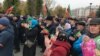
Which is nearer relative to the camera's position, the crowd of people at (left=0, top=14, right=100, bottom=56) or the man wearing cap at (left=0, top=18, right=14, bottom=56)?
the crowd of people at (left=0, top=14, right=100, bottom=56)

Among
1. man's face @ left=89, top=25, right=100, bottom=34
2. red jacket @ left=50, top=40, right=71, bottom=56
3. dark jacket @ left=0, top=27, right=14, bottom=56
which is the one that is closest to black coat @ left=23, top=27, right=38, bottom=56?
dark jacket @ left=0, top=27, right=14, bottom=56

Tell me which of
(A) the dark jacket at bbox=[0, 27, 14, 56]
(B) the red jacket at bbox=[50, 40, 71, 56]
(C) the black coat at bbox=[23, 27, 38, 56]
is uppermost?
(B) the red jacket at bbox=[50, 40, 71, 56]

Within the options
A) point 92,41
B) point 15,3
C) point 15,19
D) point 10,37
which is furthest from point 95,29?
point 15,3

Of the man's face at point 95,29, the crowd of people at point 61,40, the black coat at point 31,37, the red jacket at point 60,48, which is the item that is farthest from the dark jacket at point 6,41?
the black coat at point 31,37

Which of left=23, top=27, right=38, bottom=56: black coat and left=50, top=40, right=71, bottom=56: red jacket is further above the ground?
left=50, top=40, right=71, bottom=56: red jacket

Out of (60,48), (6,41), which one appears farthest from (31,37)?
(60,48)

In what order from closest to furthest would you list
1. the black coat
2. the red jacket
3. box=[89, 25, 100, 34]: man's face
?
box=[89, 25, 100, 34]: man's face → the red jacket → the black coat

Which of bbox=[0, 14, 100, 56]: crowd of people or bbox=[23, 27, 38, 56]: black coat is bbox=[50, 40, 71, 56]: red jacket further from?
bbox=[23, 27, 38, 56]: black coat

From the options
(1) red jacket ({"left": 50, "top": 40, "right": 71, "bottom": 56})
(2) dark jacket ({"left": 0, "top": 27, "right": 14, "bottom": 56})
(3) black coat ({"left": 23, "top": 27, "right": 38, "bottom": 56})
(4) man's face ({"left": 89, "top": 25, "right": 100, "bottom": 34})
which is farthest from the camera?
(3) black coat ({"left": 23, "top": 27, "right": 38, "bottom": 56})

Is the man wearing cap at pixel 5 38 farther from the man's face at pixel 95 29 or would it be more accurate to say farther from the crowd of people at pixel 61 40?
the man's face at pixel 95 29

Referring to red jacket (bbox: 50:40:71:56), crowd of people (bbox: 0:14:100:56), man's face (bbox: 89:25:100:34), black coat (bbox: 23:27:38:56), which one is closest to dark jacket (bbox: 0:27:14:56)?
crowd of people (bbox: 0:14:100:56)

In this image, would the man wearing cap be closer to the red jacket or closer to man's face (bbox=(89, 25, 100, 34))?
the red jacket

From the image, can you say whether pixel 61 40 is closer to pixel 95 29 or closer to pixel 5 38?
pixel 95 29

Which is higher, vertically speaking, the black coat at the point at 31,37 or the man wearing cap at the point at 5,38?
the man wearing cap at the point at 5,38
